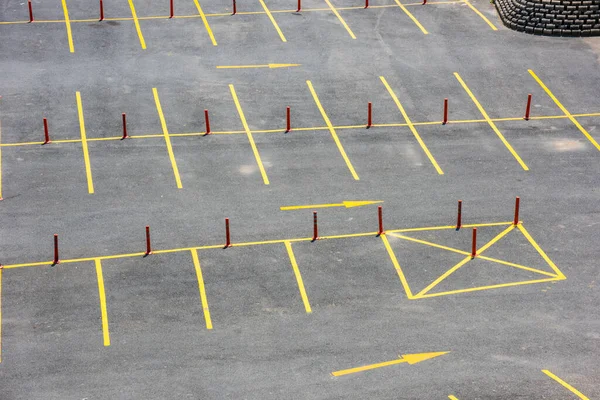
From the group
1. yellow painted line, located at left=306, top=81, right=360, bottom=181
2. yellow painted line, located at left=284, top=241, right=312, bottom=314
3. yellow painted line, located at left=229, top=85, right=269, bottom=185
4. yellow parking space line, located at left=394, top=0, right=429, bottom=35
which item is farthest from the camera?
yellow parking space line, located at left=394, top=0, right=429, bottom=35

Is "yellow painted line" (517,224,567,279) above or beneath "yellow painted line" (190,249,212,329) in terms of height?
above

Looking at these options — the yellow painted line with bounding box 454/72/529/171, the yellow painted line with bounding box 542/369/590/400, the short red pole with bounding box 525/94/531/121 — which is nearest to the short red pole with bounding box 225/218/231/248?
the yellow painted line with bounding box 542/369/590/400

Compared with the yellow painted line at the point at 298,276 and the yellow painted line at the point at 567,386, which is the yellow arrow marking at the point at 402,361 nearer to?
the yellow painted line at the point at 567,386

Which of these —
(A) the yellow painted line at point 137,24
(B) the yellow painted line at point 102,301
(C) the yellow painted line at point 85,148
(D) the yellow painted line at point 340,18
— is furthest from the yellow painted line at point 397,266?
(A) the yellow painted line at point 137,24

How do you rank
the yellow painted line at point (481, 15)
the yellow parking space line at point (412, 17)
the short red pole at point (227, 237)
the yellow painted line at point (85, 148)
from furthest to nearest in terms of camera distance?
the yellow painted line at point (481, 15) → the yellow parking space line at point (412, 17) → the yellow painted line at point (85, 148) → the short red pole at point (227, 237)

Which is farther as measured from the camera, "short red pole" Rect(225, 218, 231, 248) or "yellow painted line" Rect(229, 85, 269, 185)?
"yellow painted line" Rect(229, 85, 269, 185)

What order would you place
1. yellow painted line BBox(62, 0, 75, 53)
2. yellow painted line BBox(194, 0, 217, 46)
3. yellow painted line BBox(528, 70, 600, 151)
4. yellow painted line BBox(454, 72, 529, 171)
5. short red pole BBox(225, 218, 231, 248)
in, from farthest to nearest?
yellow painted line BBox(194, 0, 217, 46), yellow painted line BBox(62, 0, 75, 53), yellow painted line BBox(528, 70, 600, 151), yellow painted line BBox(454, 72, 529, 171), short red pole BBox(225, 218, 231, 248)

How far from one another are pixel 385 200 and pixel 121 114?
9752 millimetres

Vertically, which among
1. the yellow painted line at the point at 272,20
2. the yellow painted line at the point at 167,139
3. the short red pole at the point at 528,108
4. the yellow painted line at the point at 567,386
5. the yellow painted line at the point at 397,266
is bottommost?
the yellow painted line at the point at 567,386

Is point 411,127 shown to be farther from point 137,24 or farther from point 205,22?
point 137,24

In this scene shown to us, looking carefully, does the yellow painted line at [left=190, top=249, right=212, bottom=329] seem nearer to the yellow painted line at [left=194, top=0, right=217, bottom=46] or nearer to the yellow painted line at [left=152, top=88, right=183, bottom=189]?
the yellow painted line at [left=152, top=88, right=183, bottom=189]

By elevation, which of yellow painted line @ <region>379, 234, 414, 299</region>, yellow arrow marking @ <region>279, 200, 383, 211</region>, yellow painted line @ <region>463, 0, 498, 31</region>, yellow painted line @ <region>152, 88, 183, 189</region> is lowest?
yellow painted line @ <region>379, 234, 414, 299</region>

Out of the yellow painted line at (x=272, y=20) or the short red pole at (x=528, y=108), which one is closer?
the short red pole at (x=528, y=108)

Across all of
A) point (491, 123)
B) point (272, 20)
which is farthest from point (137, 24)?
point (491, 123)
